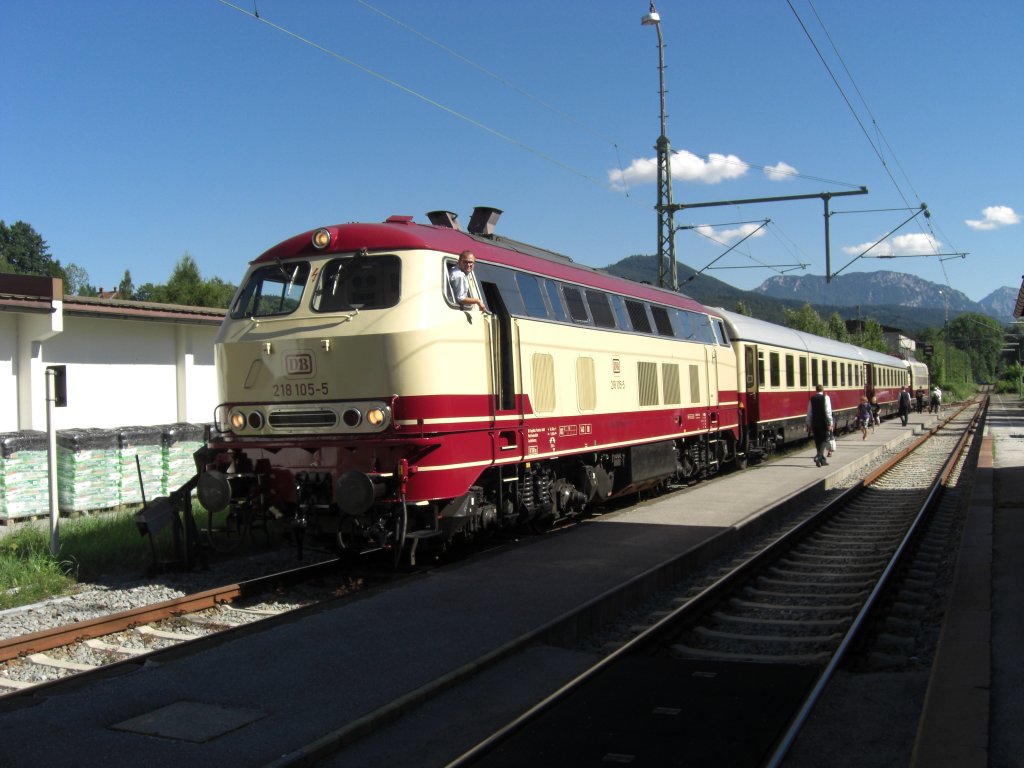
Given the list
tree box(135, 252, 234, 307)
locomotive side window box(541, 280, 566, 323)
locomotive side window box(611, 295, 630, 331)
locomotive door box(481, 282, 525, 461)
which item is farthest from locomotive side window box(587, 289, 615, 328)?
tree box(135, 252, 234, 307)

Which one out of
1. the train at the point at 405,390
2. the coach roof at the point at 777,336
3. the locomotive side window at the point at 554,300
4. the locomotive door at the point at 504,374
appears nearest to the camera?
the train at the point at 405,390

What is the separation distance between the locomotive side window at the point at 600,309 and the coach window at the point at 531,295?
1448 mm

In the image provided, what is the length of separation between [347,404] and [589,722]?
4280 millimetres

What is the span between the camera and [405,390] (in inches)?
325

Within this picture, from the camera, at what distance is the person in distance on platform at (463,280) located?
883cm

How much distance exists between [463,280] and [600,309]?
362 cm

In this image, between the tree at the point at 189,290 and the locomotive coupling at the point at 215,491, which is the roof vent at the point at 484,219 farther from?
the tree at the point at 189,290

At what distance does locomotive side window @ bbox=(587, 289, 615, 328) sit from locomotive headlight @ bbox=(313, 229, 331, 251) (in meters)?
3.96

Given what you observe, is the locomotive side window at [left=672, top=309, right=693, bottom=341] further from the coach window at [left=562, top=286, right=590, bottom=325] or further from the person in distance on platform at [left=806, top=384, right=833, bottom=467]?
the person in distance on platform at [left=806, top=384, right=833, bottom=467]

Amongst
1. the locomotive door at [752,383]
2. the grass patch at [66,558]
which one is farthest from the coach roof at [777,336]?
the grass patch at [66,558]

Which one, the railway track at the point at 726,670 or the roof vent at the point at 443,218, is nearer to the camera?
the railway track at the point at 726,670

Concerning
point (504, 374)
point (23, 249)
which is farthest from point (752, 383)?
point (23, 249)

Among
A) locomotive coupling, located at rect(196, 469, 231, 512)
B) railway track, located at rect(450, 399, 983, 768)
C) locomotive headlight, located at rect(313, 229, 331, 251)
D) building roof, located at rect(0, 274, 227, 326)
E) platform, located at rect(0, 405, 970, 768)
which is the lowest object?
railway track, located at rect(450, 399, 983, 768)

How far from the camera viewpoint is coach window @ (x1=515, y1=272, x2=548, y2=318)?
10.1m
